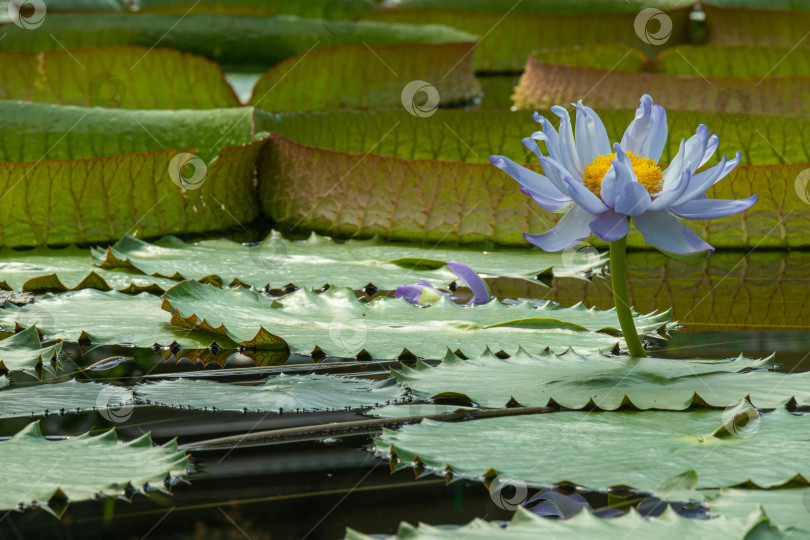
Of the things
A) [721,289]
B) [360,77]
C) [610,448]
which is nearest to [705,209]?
[610,448]

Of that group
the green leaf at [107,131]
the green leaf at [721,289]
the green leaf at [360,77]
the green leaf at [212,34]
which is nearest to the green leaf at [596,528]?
the green leaf at [721,289]

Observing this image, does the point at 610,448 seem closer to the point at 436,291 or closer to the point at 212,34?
the point at 436,291

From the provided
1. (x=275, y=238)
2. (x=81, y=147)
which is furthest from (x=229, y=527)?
(x=81, y=147)

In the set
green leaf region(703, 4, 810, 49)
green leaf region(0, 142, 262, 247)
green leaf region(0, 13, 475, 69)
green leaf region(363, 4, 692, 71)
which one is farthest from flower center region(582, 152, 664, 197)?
green leaf region(703, 4, 810, 49)

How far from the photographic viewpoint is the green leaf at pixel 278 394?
1.20 m

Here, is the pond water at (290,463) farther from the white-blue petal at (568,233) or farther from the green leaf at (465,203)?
the green leaf at (465,203)

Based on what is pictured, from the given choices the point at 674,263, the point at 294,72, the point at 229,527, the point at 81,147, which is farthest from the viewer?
the point at 294,72

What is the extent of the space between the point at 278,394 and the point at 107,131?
5.08 feet

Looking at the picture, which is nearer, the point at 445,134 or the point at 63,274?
the point at 63,274

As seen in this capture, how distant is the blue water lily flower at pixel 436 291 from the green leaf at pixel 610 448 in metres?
0.59

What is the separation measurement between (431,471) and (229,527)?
234 millimetres

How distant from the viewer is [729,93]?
3312 millimetres

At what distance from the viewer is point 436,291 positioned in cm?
169

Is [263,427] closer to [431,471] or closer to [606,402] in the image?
[431,471]
